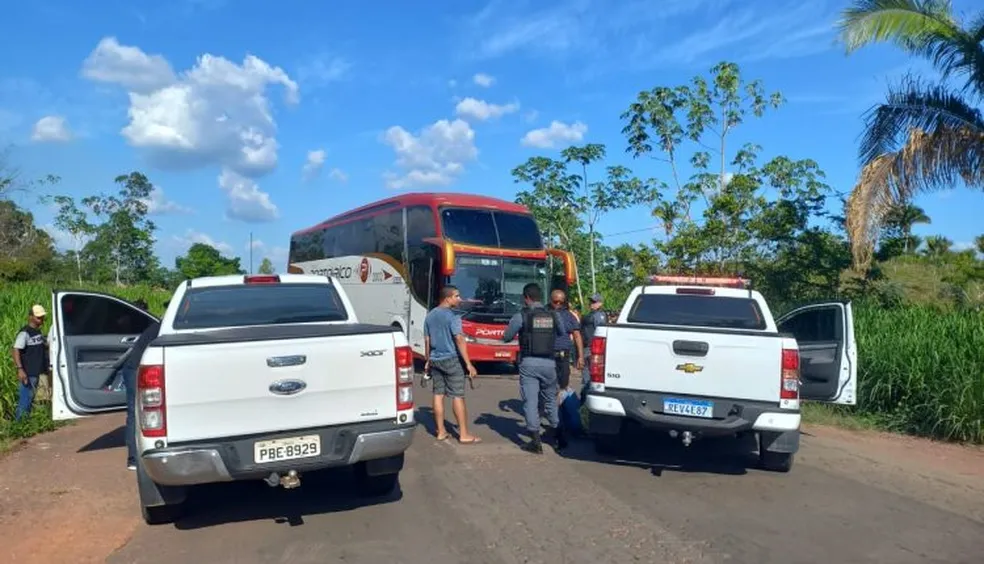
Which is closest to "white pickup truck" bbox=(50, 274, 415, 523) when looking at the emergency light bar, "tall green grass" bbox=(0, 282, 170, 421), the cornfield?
the emergency light bar

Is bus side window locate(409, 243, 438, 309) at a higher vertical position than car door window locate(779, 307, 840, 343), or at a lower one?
higher

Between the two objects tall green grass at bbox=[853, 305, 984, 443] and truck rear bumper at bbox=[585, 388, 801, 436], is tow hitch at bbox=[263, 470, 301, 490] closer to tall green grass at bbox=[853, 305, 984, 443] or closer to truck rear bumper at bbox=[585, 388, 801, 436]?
truck rear bumper at bbox=[585, 388, 801, 436]

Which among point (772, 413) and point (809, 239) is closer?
point (772, 413)

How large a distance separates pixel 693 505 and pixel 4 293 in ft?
61.3

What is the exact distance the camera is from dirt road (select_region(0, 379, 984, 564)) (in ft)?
17.7

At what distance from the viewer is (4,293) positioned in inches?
752

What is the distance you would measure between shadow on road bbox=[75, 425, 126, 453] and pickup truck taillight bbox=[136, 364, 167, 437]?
4.78m

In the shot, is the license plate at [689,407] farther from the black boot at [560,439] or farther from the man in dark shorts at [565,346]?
the man in dark shorts at [565,346]

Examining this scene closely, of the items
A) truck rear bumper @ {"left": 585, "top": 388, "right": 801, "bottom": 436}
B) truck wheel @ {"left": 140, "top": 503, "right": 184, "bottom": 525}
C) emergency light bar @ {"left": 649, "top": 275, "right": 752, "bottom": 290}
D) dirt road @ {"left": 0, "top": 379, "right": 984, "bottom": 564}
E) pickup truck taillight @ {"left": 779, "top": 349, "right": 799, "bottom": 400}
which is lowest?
dirt road @ {"left": 0, "top": 379, "right": 984, "bottom": 564}

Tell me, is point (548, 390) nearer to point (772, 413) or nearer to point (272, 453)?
point (772, 413)

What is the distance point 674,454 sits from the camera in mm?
8586

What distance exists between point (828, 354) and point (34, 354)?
10.2 m

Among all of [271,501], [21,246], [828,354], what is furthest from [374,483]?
[21,246]

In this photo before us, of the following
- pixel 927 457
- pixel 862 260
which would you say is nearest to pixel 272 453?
pixel 927 457
